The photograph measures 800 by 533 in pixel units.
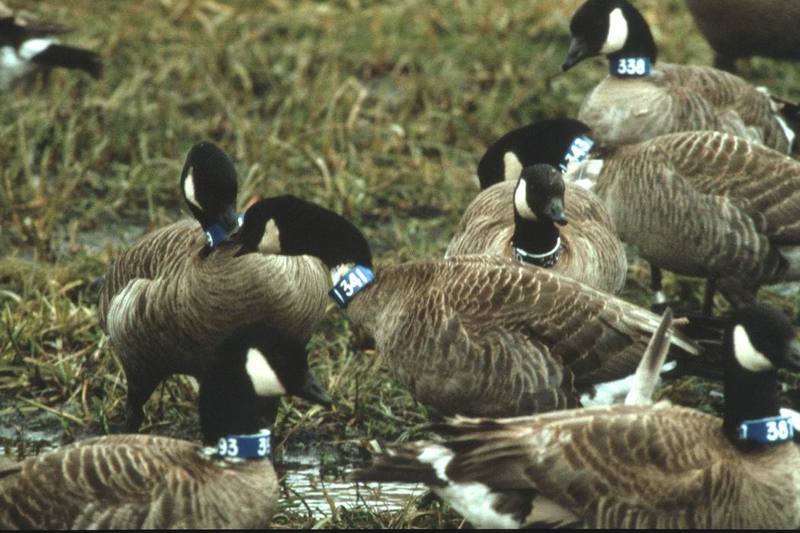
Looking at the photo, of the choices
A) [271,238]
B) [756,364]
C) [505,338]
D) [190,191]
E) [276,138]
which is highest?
[190,191]

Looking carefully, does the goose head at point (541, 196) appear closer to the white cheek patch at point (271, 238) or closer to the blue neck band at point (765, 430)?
the white cheek patch at point (271, 238)

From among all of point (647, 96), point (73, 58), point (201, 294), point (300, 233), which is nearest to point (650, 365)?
point (300, 233)

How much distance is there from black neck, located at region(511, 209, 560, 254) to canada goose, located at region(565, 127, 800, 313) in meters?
1.23

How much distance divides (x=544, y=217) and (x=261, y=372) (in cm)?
205

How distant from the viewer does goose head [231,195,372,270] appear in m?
7.77

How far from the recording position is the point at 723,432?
6.37 metres

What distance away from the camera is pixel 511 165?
970 cm

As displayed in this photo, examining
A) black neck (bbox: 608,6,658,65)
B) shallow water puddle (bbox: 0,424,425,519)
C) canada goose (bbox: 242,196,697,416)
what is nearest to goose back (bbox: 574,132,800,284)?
black neck (bbox: 608,6,658,65)

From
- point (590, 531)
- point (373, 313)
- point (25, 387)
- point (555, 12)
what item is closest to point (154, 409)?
point (25, 387)

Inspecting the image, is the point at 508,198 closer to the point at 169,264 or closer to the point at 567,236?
the point at 567,236

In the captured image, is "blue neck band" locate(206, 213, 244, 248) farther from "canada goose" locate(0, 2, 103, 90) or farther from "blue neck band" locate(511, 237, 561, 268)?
"canada goose" locate(0, 2, 103, 90)

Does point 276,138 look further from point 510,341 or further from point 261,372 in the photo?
point 261,372

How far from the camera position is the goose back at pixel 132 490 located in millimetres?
6129

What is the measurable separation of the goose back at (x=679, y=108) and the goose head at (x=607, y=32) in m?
0.20
